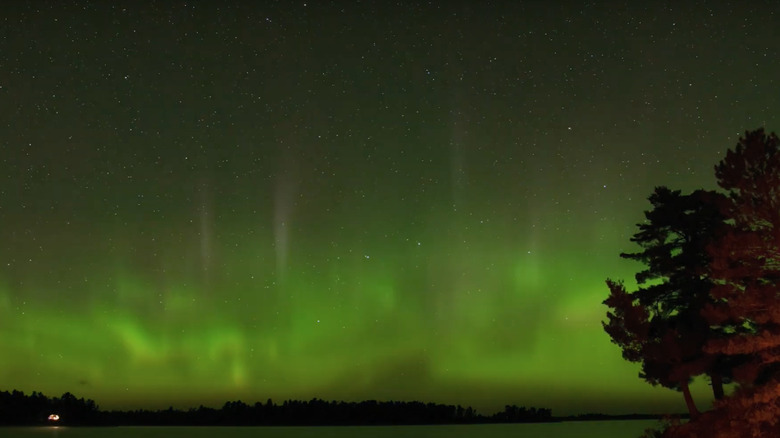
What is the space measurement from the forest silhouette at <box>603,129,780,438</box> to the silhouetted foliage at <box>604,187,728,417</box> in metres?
0.04

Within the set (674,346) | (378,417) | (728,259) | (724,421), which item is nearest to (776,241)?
(728,259)

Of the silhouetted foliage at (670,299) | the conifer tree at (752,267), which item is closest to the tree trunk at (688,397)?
the silhouetted foliage at (670,299)

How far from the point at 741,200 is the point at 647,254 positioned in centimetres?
797

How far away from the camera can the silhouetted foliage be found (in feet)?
90.5

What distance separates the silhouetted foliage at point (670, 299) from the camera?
1086 inches

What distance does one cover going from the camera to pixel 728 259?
874 inches

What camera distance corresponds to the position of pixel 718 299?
2536cm

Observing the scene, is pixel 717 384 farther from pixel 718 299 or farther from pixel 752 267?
pixel 752 267

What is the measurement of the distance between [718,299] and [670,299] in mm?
4056

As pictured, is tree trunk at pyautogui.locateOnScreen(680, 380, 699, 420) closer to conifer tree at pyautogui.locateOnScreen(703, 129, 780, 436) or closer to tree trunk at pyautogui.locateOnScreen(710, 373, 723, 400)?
tree trunk at pyautogui.locateOnScreen(710, 373, 723, 400)

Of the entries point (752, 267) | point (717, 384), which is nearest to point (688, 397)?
point (717, 384)

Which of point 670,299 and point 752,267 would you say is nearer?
point 752,267

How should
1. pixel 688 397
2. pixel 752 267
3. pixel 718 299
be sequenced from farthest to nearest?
pixel 688 397, pixel 718 299, pixel 752 267

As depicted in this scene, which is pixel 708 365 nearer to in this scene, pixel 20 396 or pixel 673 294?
pixel 673 294
